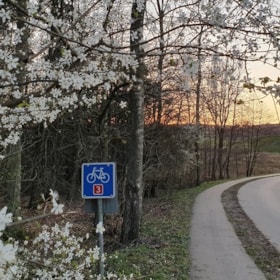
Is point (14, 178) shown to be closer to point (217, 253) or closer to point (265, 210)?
point (217, 253)

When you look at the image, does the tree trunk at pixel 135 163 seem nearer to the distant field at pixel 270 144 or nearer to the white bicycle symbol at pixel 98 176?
the white bicycle symbol at pixel 98 176

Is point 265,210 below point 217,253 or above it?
below

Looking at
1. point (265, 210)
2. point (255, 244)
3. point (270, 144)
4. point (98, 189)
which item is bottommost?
point (265, 210)

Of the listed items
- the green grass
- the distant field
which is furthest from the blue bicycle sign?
the distant field

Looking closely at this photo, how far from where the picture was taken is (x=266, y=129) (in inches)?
2079

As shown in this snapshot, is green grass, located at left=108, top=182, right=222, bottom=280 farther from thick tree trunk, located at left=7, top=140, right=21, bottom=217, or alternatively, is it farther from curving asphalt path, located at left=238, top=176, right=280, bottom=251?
thick tree trunk, located at left=7, top=140, right=21, bottom=217

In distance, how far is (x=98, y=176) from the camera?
6.11 meters

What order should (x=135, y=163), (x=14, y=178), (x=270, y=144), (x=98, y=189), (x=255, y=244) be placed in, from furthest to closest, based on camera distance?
(x=270, y=144)
(x=14, y=178)
(x=255, y=244)
(x=135, y=163)
(x=98, y=189)

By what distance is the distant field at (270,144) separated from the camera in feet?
199

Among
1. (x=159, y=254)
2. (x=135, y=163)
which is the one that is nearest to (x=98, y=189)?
(x=159, y=254)

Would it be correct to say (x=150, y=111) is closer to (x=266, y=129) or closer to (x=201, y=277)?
(x=201, y=277)

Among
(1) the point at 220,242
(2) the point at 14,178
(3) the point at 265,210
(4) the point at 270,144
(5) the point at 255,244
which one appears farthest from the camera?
(4) the point at 270,144

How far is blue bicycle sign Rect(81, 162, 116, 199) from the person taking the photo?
597cm

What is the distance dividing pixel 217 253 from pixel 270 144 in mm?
56565
